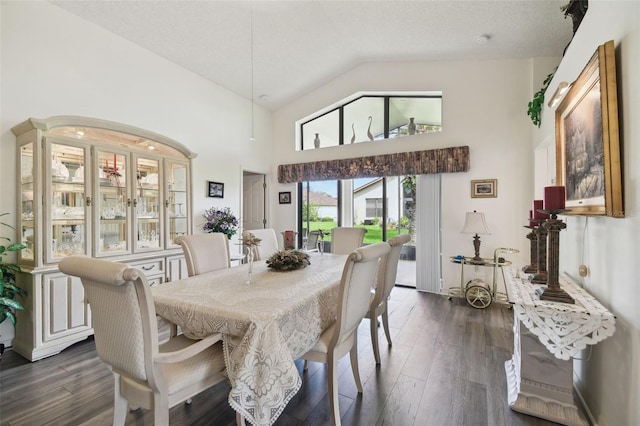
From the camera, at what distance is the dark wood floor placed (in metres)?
1.74

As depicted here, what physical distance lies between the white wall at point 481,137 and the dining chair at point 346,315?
2.96 metres

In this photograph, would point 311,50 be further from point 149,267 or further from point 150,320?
point 150,320

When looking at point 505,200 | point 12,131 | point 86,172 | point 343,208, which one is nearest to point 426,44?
point 505,200

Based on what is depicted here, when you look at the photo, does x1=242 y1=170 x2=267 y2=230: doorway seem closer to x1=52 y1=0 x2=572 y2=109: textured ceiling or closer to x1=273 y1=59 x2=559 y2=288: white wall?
x1=52 y1=0 x2=572 y2=109: textured ceiling

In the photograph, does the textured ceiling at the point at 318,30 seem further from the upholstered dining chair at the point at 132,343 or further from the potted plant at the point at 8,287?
the upholstered dining chair at the point at 132,343

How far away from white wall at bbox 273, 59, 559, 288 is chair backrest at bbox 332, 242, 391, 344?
2.96 m

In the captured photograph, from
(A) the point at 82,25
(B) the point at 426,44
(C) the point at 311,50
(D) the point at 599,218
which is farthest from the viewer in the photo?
(C) the point at 311,50

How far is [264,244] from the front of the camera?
3.31 metres

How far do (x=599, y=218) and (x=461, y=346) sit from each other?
1607mm

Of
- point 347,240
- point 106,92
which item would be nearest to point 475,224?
point 347,240

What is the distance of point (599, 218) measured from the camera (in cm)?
167

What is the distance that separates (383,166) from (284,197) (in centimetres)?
213

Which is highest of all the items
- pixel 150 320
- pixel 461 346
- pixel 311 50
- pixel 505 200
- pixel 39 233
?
pixel 311 50

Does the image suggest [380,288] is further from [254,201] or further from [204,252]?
[254,201]
